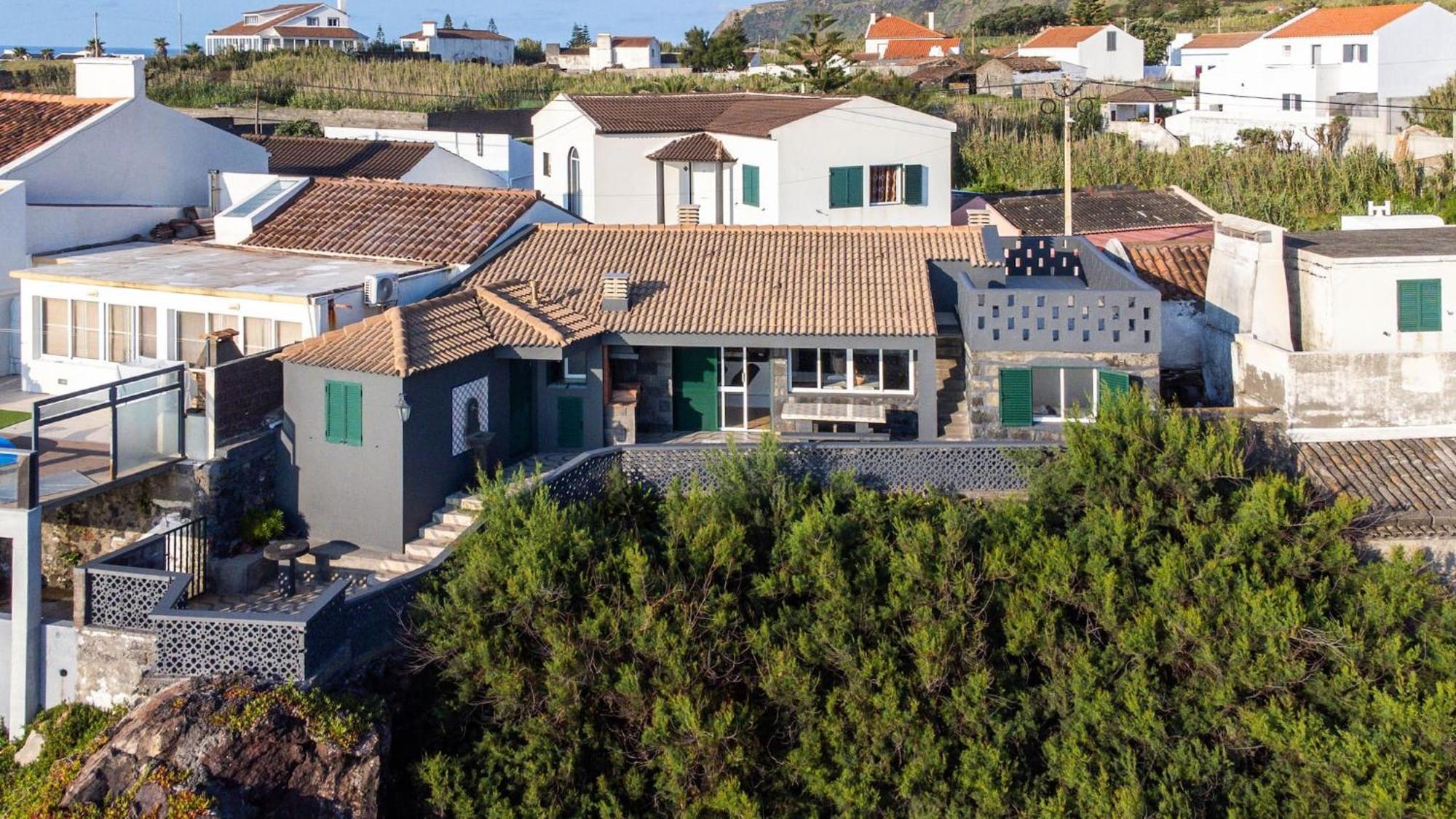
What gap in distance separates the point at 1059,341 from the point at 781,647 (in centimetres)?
637

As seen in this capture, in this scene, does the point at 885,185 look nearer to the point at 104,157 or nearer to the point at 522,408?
the point at 522,408

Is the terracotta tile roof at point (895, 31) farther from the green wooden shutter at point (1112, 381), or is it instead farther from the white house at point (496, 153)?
the green wooden shutter at point (1112, 381)

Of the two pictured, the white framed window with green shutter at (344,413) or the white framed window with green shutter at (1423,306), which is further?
the white framed window with green shutter at (1423,306)

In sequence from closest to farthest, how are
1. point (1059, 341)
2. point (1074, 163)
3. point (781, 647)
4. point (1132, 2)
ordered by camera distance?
point (781, 647), point (1059, 341), point (1074, 163), point (1132, 2)

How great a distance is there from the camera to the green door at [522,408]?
20.3 metres

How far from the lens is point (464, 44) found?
8012cm

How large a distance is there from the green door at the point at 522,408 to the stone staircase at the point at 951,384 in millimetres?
5615

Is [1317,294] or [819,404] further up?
[1317,294]

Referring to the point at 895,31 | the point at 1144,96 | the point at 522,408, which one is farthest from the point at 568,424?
the point at 895,31

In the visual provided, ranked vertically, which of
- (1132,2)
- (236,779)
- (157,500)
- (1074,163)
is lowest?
(236,779)

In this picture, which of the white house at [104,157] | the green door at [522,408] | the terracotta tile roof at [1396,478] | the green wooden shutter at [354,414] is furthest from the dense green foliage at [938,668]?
the white house at [104,157]

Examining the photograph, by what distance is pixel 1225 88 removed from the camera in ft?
179

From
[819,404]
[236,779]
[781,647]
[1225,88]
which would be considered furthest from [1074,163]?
[236,779]

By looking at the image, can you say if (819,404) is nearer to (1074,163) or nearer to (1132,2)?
(1074,163)
